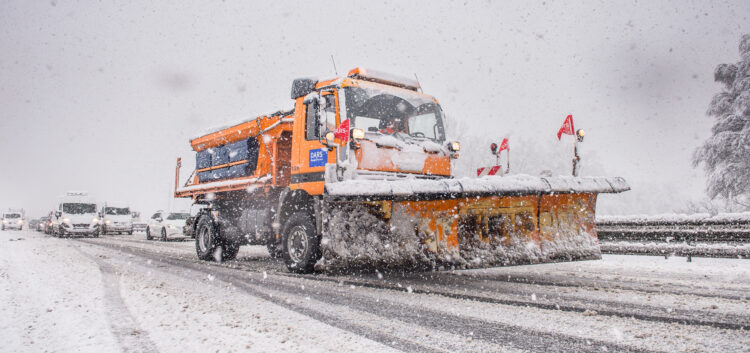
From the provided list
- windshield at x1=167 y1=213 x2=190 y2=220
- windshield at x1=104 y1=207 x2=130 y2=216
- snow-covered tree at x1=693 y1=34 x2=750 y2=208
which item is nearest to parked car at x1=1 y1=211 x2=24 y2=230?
windshield at x1=104 y1=207 x2=130 y2=216

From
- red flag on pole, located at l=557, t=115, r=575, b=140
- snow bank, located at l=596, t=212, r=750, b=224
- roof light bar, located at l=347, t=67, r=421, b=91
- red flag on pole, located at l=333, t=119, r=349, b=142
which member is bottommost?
snow bank, located at l=596, t=212, r=750, b=224

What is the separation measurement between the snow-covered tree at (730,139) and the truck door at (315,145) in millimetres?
19666

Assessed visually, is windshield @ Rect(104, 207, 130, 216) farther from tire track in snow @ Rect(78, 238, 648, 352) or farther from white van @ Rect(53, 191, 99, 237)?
tire track in snow @ Rect(78, 238, 648, 352)

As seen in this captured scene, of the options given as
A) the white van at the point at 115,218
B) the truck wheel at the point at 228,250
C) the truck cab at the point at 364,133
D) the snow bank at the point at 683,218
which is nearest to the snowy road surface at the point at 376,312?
the snow bank at the point at 683,218

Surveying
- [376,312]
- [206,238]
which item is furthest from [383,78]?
[206,238]

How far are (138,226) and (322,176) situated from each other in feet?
128

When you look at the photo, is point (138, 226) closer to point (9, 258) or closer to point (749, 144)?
point (9, 258)

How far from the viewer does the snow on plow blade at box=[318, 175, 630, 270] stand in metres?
5.64

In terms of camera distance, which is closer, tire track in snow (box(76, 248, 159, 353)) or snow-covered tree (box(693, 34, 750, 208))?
tire track in snow (box(76, 248, 159, 353))

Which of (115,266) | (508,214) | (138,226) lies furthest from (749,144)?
(138,226)

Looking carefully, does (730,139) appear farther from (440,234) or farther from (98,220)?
(98,220)

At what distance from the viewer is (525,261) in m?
6.06

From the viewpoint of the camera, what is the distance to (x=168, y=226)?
68.8ft

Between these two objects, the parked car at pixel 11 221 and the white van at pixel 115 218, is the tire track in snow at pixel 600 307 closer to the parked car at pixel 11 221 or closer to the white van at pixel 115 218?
the white van at pixel 115 218
